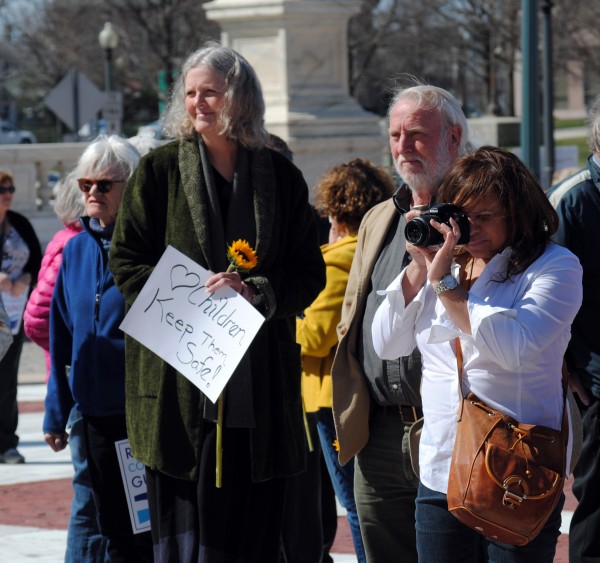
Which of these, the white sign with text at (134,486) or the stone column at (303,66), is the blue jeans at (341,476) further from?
the stone column at (303,66)

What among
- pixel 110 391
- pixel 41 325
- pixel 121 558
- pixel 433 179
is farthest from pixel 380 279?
pixel 41 325

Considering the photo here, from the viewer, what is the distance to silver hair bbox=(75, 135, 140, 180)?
216 inches

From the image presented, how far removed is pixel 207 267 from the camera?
15.0 ft

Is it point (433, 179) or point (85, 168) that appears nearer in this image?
point (433, 179)

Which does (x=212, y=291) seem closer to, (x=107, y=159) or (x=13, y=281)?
(x=107, y=159)

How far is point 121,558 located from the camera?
17.4 ft

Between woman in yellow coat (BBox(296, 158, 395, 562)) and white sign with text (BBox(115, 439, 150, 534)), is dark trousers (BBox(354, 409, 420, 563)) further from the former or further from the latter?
white sign with text (BBox(115, 439, 150, 534))

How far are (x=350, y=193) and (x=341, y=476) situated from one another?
114 centimetres

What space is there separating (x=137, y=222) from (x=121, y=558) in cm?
142

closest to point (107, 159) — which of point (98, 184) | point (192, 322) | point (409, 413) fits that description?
point (98, 184)

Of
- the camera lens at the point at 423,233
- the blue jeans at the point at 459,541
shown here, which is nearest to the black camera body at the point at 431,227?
the camera lens at the point at 423,233

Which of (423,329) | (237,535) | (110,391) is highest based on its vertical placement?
(423,329)

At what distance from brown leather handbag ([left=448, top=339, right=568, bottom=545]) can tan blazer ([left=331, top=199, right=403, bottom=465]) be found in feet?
3.03

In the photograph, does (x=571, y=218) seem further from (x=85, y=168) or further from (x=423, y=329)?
(x=85, y=168)
